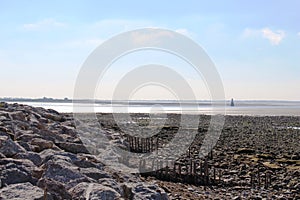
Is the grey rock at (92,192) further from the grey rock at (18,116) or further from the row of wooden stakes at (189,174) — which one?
the grey rock at (18,116)

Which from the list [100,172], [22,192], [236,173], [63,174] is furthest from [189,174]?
[22,192]

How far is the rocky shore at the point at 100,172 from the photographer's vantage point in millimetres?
7617

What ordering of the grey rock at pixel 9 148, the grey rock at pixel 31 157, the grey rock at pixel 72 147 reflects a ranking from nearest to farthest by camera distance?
the grey rock at pixel 31 157 < the grey rock at pixel 9 148 < the grey rock at pixel 72 147

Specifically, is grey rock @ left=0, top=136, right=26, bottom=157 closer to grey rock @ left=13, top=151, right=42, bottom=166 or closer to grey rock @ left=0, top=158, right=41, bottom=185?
grey rock @ left=13, top=151, right=42, bottom=166

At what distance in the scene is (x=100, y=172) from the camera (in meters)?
9.35

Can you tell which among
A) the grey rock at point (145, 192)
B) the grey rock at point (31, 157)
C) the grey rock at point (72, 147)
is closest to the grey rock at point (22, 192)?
the grey rock at point (145, 192)

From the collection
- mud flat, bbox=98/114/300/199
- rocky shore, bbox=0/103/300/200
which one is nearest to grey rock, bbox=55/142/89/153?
rocky shore, bbox=0/103/300/200

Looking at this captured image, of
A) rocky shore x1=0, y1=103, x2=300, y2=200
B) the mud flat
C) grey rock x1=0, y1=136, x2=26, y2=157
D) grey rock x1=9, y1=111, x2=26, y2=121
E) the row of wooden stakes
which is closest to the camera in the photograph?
rocky shore x1=0, y1=103, x2=300, y2=200

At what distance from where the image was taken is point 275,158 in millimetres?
22406

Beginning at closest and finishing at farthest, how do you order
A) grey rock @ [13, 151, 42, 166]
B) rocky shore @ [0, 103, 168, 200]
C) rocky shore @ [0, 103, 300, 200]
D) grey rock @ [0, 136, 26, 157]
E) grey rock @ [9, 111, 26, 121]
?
rocky shore @ [0, 103, 168, 200], rocky shore @ [0, 103, 300, 200], grey rock @ [13, 151, 42, 166], grey rock @ [0, 136, 26, 157], grey rock @ [9, 111, 26, 121]

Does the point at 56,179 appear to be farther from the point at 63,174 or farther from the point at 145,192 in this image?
the point at 145,192

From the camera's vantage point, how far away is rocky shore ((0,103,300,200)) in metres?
7.62

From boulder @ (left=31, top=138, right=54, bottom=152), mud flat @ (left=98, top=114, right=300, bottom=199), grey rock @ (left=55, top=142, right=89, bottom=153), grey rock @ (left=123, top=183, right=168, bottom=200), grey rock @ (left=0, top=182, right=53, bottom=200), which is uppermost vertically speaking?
boulder @ (left=31, top=138, right=54, bottom=152)

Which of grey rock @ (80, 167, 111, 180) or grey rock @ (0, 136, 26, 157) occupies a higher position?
grey rock @ (0, 136, 26, 157)
